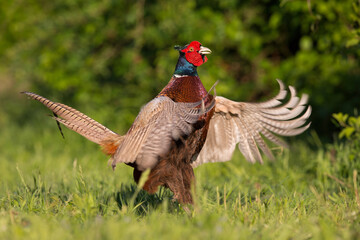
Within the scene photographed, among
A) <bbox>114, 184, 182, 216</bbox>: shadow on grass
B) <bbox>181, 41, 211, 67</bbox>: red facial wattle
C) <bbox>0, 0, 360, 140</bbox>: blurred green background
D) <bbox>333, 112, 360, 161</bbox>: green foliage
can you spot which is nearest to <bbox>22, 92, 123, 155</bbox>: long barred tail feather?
<bbox>114, 184, 182, 216</bbox>: shadow on grass

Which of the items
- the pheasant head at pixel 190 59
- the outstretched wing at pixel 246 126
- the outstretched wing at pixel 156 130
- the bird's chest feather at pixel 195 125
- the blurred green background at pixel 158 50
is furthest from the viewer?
the blurred green background at pixel 158 50

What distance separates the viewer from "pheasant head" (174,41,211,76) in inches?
144

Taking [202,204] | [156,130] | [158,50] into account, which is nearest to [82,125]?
[156,130]

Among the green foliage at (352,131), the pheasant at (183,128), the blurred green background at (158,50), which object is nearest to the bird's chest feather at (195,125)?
the pheasant at (183,128)

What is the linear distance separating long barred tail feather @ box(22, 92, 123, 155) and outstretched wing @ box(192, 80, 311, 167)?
2.92 feet

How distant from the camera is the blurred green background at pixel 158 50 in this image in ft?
22.1

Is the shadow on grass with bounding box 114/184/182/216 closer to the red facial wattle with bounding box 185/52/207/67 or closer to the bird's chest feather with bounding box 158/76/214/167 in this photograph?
the bird's chest feather with bounding box 158/76/214/167

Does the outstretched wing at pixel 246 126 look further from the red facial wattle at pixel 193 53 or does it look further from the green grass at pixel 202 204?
the red facial wattle at pixel 193 53

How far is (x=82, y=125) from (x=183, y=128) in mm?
870

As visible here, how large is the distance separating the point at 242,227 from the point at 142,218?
2.49ft

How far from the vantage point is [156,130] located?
314 cm

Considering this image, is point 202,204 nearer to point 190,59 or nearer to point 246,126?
point 246,126

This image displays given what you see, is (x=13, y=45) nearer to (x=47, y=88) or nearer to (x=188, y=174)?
(x=47, y=88)

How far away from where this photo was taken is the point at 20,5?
8141mm
